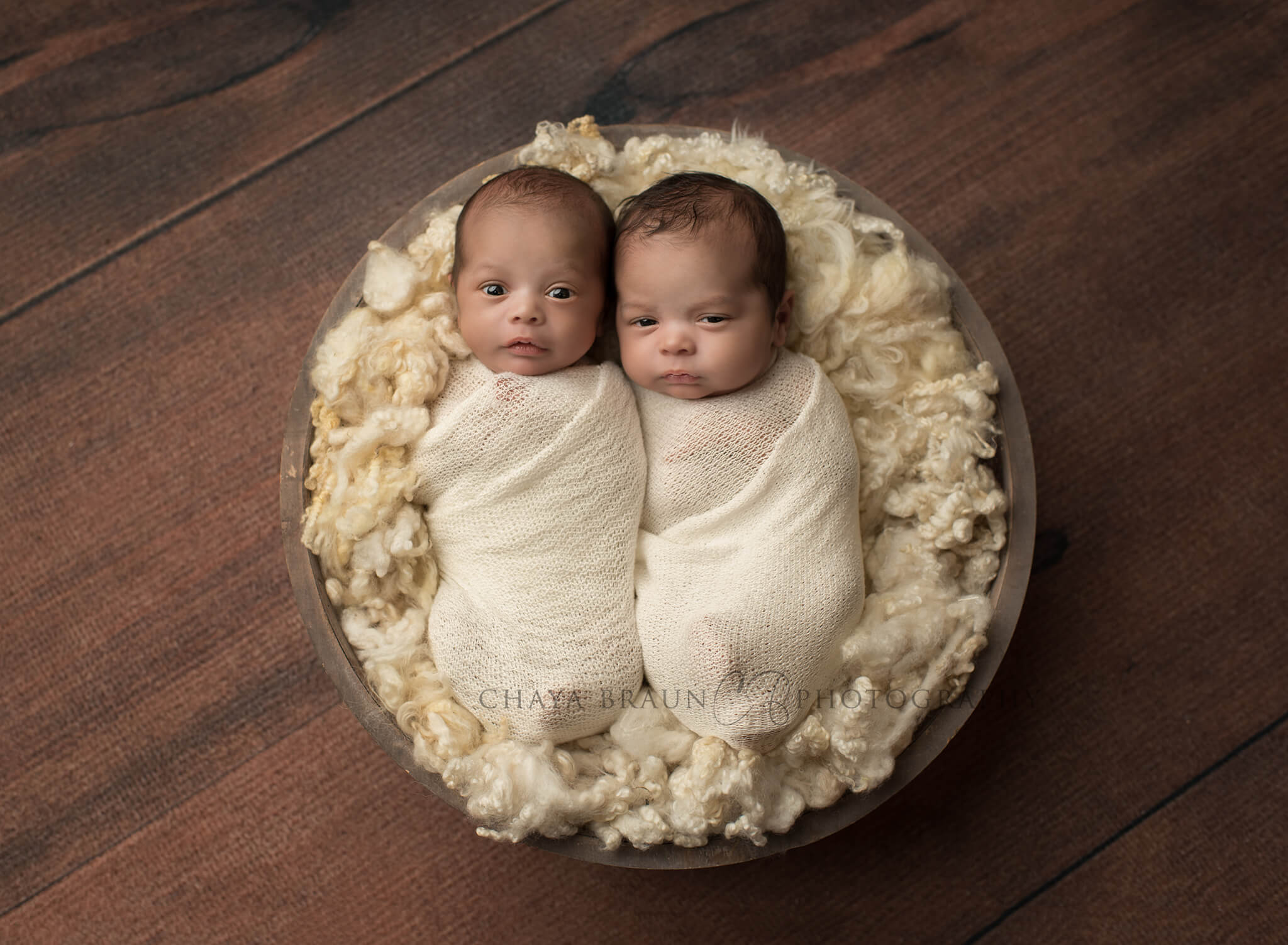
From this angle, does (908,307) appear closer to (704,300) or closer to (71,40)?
(704,300)

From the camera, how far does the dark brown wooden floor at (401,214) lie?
128cm

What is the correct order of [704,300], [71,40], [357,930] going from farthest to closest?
[71,40] < [357,930] < [704,300]

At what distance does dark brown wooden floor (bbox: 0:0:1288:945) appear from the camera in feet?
4.20

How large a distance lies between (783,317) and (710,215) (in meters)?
0.17

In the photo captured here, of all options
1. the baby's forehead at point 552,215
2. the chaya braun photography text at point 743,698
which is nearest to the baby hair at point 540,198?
the baby's forehead at point 552,215

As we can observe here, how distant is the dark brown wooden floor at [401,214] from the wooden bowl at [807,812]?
279mm

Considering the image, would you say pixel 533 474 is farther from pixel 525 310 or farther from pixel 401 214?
pixel 401 214

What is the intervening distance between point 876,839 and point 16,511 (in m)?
1.31

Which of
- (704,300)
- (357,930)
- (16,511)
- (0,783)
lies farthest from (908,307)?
(0,783)

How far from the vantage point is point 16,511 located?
132cm

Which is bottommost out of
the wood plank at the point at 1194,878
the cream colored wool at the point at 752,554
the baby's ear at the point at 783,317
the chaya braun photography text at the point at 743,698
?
the wood plank at the point at 1194,878

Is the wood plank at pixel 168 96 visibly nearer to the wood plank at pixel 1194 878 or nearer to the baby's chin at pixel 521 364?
the baby's chin at pixel 521 364

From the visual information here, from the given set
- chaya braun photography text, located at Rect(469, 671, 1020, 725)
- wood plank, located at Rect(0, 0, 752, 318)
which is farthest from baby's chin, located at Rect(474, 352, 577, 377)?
wood plank, located at Rect(0, 0, 752, 318)

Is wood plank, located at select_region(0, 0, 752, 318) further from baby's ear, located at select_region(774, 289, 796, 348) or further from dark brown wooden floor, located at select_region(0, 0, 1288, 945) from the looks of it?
baby's ear, located at select_region(774, 289, 796, 348)
